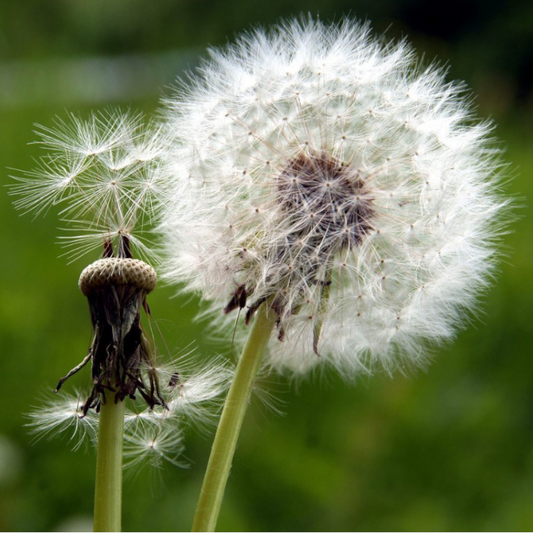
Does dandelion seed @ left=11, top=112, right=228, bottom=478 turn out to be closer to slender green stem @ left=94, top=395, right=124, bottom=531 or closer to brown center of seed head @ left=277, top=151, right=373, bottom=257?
slender green stem @ left=94, top=395, right=124, bottom=531

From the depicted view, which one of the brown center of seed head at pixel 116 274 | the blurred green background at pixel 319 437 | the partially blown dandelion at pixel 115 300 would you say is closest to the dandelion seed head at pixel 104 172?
the partially blown dandelion at pixel 115 300

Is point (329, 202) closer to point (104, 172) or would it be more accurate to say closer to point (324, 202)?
point (324, 202)

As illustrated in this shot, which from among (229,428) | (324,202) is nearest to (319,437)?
(324,202)

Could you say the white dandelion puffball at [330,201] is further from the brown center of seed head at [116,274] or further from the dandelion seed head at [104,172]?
the brown center of seed head at [116,274]

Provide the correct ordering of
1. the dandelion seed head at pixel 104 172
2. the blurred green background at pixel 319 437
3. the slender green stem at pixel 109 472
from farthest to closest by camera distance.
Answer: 1. the blurred green background at pixel 319 437
2. the dandelion seed head at pixel 104 172
3. the slender green stem at pixel 109 472

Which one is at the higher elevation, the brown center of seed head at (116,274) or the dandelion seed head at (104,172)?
the dandelion seed head at (104,172)

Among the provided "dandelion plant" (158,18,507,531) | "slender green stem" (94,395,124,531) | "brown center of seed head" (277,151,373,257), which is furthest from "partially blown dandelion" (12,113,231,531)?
"brown center of seed head" (277,151,373,257)

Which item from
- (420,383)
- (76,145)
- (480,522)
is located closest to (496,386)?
(420,383)
